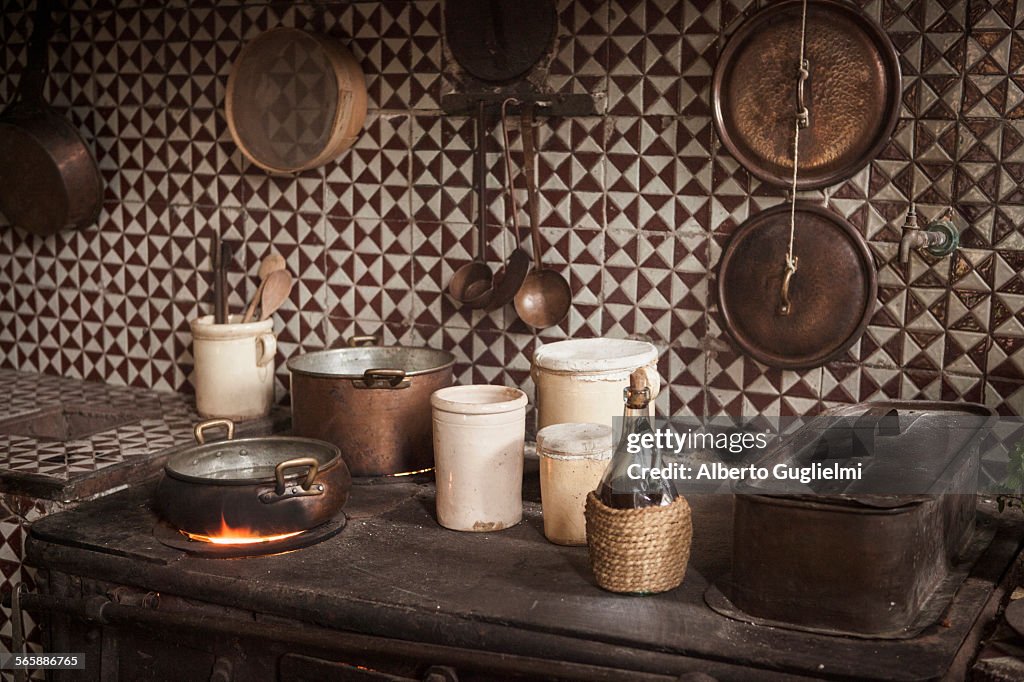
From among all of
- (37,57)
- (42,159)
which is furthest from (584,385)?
(37,57)

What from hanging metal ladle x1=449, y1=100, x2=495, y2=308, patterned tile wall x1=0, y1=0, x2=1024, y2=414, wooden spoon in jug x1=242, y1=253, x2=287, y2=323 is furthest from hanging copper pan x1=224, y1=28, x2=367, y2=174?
hanging metal ladle x1=449, y1=100, x2=495, y2=308

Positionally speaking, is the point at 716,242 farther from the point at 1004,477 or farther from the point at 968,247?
the point at 1004,477

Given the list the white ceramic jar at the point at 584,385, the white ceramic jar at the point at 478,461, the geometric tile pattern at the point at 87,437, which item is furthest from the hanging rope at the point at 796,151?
the geometric tile pattern at the point at 87,437

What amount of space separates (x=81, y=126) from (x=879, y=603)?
2.77 m

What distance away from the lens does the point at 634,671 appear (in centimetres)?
173

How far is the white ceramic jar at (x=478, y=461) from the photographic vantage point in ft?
7.21

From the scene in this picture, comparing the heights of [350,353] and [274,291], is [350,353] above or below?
below

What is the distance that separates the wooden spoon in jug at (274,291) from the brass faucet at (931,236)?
66.0 inches

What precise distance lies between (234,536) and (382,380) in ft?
1.72

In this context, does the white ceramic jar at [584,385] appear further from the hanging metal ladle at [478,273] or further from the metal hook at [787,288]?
the hanging metal ladle at [478,273]

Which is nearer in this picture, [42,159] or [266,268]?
[266,268]

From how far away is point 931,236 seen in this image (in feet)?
7.80

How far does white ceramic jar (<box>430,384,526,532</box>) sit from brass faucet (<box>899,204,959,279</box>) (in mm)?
940

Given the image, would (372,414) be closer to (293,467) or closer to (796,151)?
(293,467)
